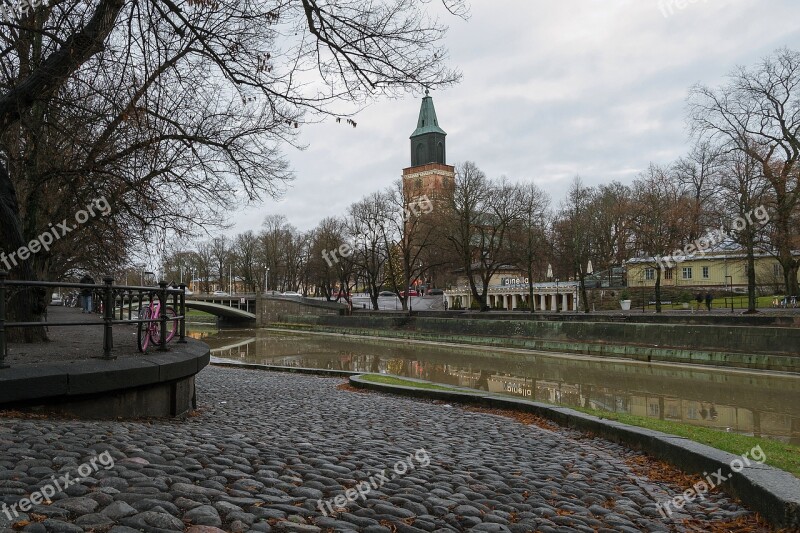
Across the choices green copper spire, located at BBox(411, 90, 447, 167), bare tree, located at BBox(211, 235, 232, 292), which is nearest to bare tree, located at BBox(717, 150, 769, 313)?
green copper spire, located at BBox(411, 90, 447, 167)

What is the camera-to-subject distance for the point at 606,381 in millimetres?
21297

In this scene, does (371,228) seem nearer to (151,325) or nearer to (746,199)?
(746,199)

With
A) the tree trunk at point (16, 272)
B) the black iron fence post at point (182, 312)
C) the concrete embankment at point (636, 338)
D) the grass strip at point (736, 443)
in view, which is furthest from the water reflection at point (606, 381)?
the tree trunk at point (16, 272)

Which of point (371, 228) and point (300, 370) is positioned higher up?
point (371, 228)

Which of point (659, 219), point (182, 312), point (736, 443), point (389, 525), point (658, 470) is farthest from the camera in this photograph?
point (659, 219)

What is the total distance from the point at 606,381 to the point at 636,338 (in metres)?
8.53

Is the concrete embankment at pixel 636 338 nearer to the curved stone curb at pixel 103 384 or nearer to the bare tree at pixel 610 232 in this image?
the bare tree at pixel 610 232

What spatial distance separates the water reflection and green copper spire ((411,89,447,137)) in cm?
4770

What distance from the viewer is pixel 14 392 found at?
5238 millimetres

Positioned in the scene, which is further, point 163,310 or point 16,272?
point 16,272

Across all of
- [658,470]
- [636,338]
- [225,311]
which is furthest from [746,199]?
[225,311]

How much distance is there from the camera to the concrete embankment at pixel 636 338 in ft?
76.5

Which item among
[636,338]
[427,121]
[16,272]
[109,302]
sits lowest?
[636,338]

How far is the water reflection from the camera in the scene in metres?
14.9
